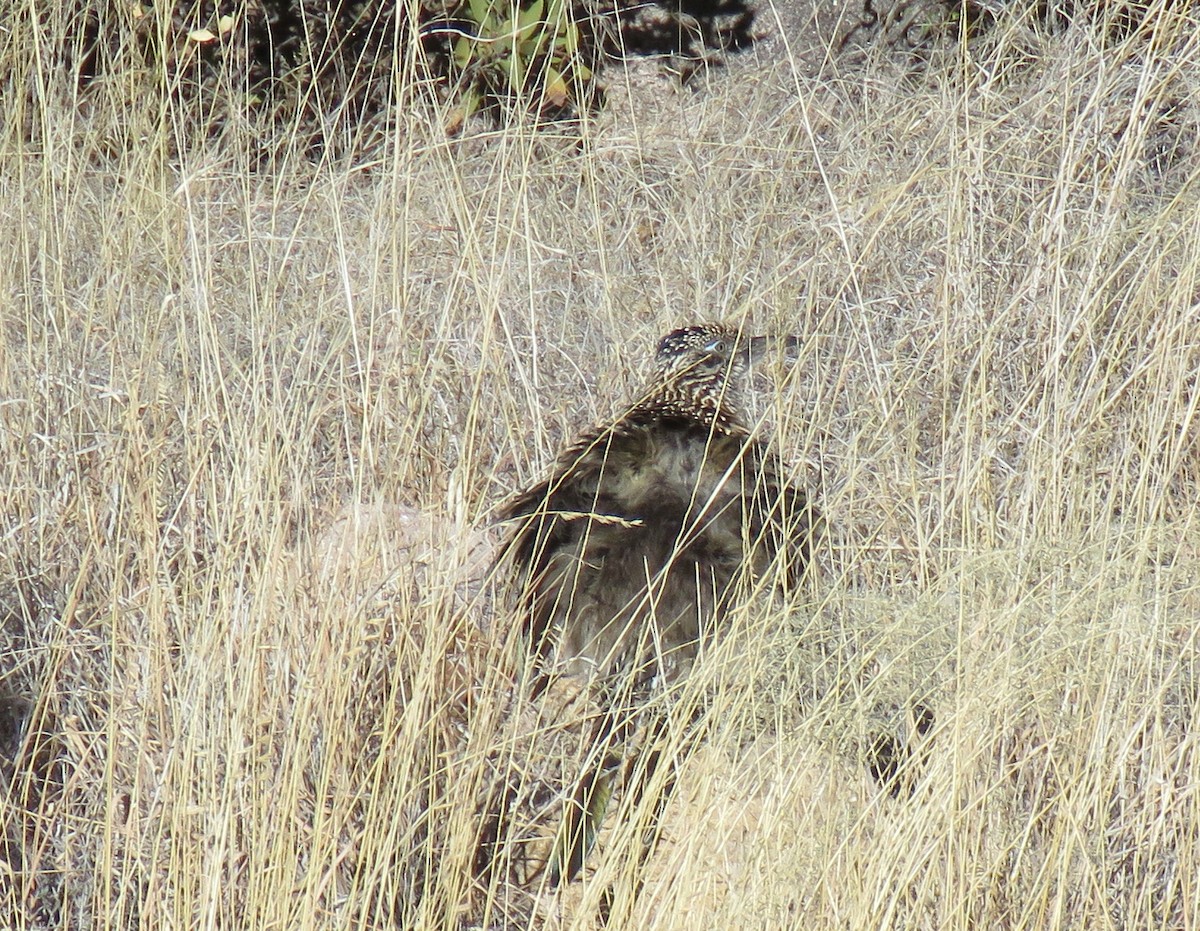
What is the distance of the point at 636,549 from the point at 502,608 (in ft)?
1.25

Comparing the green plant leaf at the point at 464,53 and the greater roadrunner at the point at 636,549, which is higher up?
the green plant leaf at the point at 464,53

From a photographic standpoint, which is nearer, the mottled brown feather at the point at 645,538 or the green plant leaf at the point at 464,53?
the mottled brown feather at the point at 645,538

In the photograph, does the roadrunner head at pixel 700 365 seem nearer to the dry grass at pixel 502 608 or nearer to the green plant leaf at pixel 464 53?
the dry grass at pixel 502 608

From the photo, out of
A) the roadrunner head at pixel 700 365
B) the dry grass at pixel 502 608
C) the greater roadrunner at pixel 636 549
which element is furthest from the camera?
the roadrunner head at pixel 700 365

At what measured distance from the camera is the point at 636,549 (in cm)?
322

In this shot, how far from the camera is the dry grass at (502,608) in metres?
2.55

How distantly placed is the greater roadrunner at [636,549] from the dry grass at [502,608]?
0.47 ft

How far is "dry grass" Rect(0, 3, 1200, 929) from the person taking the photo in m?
2.55

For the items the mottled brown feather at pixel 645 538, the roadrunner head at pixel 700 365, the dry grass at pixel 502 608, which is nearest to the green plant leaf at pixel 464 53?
the dry grass at pixel 502 608

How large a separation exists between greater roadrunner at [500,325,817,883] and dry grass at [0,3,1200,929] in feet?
0.47

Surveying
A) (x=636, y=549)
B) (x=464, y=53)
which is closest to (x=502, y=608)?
(x=636, y=549)

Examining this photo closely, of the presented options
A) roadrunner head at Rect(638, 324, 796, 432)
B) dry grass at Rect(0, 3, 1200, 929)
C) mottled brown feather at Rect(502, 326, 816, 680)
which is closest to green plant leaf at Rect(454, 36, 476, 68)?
dry grass at Rect(0, 3, 1200, 929)

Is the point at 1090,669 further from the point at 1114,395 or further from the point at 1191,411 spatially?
the point at 1114,395

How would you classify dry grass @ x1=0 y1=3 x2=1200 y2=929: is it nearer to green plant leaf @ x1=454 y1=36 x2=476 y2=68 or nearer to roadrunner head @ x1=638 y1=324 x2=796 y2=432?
roadrunner head @ x1=638 y1=324 x2=796 y2=432
